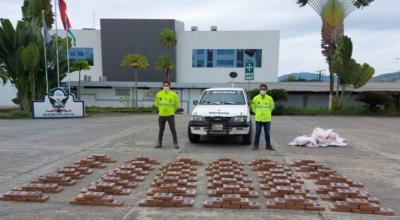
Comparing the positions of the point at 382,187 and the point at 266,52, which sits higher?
the point at 266,52

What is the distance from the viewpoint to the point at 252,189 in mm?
6492

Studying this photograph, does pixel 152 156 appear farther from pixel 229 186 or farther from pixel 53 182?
pixel 229 186

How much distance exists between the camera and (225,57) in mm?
39281

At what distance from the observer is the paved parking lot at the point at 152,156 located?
17.0ft

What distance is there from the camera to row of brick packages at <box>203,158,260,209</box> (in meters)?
5.48

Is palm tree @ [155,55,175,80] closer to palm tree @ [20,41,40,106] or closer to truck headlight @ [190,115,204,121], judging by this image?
palm tree @ [20,41,40,106]

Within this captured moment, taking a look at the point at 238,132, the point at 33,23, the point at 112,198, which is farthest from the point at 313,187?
the point at 33,23

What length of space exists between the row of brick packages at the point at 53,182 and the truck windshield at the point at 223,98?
4223 mm

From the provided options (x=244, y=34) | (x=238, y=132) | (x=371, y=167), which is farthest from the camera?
(x=244, y=34)

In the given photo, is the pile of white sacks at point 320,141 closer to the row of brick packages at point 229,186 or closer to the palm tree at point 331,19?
the row of brick packages at point 229,186

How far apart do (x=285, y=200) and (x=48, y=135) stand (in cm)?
1010

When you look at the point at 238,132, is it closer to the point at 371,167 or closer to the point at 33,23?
the point at 371,167

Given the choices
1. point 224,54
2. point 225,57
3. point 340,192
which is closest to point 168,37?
point 224,54

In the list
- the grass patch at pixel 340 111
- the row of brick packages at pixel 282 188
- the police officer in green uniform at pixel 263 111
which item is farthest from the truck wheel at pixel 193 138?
the grass patch at pixel 340 111
